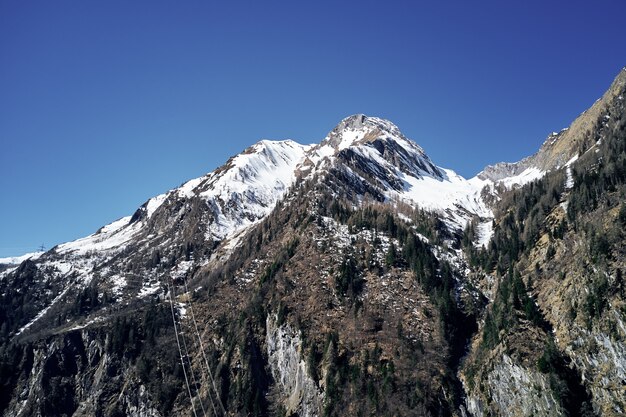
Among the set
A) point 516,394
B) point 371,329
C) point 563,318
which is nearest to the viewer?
point 516,394

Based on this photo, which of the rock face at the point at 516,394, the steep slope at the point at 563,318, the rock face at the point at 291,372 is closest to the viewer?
the steep slope at the point at 563,318

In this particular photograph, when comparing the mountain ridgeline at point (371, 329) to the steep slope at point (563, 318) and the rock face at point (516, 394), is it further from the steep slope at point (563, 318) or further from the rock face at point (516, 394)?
the steep slope at point (563, 318)

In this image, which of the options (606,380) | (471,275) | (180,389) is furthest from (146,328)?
(606,380)

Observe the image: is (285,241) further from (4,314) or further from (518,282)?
(4,314)

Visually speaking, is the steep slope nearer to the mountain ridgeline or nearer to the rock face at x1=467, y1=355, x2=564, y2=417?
the rock face at x1=467, y1=355, x2=564, y2=417

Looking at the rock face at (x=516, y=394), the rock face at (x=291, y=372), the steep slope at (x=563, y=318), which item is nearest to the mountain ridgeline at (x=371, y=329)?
the rock face at (x=516, y=394)

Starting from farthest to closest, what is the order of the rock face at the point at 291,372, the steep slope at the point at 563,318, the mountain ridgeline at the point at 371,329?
the rock face at the point at 291,372 < the mountain ridgeline at the point at 371,329 < the steep slope at the point at 563,318

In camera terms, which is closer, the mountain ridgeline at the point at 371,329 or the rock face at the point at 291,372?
the mountain ridgeline at the point at 371,329

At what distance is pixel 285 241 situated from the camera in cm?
17288

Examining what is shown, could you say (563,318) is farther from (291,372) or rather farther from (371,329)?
(291,372)

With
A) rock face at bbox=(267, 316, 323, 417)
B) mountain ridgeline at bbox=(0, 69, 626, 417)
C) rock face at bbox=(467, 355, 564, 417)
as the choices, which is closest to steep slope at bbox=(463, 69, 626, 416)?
rock face at bbox=(467, 355, 564, 417)

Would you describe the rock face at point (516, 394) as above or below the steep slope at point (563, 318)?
below

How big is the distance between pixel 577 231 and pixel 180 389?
118m

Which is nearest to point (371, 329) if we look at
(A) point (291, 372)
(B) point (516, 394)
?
(A) point (291, 372)
